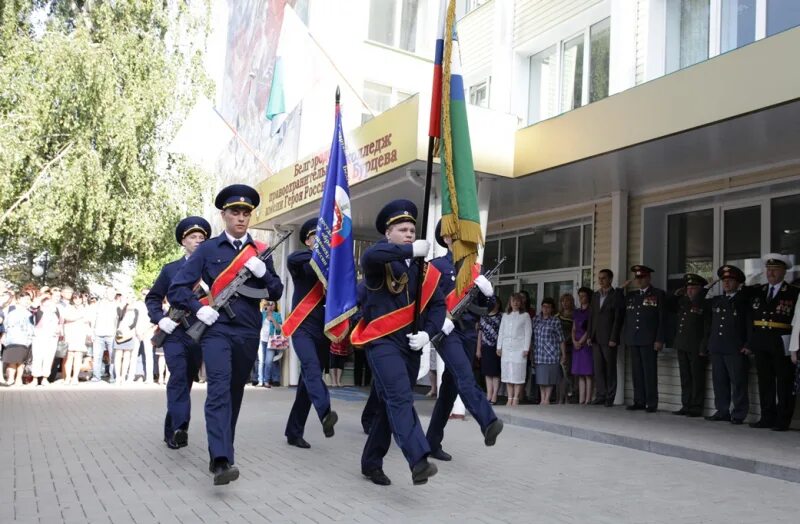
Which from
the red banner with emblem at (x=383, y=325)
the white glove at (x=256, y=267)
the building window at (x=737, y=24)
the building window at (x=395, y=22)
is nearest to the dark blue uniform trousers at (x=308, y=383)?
the white glove at (x=256, y=267)

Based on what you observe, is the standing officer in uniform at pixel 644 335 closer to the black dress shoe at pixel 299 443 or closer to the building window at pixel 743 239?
the building window at pixel 743 239

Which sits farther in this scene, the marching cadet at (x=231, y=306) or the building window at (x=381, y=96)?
the building window at (x=381, y=96)

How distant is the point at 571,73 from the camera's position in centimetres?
1338

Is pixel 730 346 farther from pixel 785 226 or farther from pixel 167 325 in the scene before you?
pixel 167 325

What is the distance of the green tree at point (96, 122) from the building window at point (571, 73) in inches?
410

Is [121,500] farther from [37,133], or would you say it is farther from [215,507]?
[37,133]

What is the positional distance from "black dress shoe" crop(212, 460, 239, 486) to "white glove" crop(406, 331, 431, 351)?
1363 millimetres

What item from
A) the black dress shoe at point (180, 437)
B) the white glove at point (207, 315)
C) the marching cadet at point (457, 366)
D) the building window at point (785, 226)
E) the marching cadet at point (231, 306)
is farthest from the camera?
the building window at point (785, 226)

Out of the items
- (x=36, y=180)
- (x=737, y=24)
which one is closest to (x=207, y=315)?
(x=737, y=24)

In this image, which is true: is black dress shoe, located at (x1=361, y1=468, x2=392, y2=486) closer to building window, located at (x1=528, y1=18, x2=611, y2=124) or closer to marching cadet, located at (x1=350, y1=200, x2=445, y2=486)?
marching cadet, located at (x1=350, y1=200, x2=445, y2=486)

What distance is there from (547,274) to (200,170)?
11846 millimetres

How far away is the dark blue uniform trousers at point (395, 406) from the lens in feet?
15.3

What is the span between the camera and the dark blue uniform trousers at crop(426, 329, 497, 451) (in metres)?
5.81

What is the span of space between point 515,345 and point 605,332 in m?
1.30
